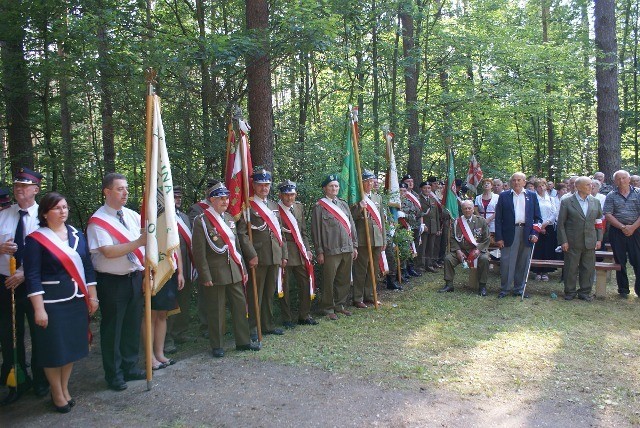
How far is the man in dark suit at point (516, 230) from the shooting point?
8.52 metres

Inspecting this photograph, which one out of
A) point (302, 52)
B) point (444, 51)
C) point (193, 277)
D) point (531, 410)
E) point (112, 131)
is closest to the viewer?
point (531, 410)

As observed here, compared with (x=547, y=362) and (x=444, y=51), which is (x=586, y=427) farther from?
(x=444, y=51)

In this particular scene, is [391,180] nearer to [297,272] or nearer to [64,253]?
[297,272]

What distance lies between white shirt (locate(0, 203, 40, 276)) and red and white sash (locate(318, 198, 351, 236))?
12.5 ft

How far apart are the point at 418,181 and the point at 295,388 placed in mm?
9764

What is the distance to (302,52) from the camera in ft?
26.1

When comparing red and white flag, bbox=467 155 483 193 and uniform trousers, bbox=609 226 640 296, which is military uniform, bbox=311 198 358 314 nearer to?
uniform trousers, bbox=609 226 640 296

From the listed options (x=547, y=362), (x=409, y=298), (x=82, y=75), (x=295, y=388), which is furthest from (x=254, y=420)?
(x=82, y=75)

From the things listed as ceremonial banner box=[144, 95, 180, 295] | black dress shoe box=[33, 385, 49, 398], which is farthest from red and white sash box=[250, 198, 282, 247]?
black dress shoe box=[33, 385, 49, 398]

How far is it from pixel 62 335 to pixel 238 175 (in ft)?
9.17

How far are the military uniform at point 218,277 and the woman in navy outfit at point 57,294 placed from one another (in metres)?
1.35

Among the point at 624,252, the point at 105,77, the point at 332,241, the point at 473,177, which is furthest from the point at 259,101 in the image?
the point at 473,177

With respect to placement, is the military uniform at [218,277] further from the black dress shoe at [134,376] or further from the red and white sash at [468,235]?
the red and white sash at [468,235]

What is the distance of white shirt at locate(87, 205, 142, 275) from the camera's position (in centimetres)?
458
